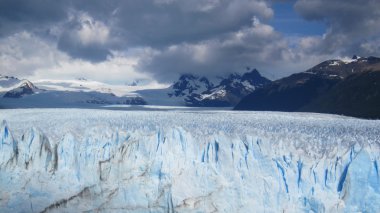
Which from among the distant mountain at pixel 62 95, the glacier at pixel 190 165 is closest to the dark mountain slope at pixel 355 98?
the glacier at pixel 190 165

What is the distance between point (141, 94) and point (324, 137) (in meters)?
139

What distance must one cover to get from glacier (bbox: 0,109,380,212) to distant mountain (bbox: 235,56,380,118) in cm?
4978

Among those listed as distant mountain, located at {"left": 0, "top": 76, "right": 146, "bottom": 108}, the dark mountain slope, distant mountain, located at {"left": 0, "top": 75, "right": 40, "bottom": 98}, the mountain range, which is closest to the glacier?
the mountain range

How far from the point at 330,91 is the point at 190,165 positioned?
73.1 metres

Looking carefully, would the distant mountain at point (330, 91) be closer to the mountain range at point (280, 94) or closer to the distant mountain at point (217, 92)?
the mountain range at point (280, 94)

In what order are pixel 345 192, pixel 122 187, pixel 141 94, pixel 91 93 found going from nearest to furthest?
pixel 345 192 < pixel 122 187 < pixel 91 93 < pixel 141 94

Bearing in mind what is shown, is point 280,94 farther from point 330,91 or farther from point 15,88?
point 15,88

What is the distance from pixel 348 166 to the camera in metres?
20.2

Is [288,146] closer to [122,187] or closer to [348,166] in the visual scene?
[348,166]

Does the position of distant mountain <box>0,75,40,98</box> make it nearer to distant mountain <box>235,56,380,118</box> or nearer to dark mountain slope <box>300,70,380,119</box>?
distant mountain <box>235,56,380,118</box>

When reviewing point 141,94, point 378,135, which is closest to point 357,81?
point 378,135

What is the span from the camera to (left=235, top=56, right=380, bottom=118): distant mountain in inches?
3044

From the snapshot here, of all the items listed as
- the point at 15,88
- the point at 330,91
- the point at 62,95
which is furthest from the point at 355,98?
the point at 15,88

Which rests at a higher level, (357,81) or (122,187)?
(357,81)
